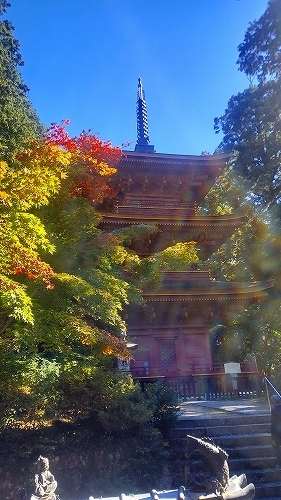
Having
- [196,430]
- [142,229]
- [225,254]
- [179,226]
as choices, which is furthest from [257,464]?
[225,254]

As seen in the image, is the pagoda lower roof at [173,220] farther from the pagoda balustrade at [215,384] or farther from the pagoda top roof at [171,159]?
the pagoda balustrade at [215,384]

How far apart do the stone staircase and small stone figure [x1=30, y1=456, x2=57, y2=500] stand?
3.33m

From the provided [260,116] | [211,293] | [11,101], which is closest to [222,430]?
[211,293]

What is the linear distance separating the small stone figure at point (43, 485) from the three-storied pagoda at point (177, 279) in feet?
28.6

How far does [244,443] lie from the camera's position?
24.5 ft

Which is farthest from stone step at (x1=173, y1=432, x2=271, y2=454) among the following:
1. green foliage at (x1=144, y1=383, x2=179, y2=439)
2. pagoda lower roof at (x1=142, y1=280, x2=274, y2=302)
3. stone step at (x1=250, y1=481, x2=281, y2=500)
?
pagoda lower roof at (x1=142, y1=280, x2=274, y2=302)

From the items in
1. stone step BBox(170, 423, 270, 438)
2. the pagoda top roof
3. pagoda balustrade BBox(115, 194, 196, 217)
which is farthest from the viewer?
pagoda balustrade BBox(115, 194, 196, 217)

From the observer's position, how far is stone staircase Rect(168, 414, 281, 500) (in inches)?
258

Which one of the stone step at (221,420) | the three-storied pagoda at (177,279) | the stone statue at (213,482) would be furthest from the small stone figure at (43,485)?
the three-storied pagoda at (177,279)

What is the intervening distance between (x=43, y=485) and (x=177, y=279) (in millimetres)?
11453

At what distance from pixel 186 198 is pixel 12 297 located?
12.5m

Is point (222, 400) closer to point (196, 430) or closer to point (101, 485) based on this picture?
point (196, 430)

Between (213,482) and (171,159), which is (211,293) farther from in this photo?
(213,482)

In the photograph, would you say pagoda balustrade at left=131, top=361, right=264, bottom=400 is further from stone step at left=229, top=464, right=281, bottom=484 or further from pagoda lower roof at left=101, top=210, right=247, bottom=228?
pagoda lower roof at left=101, top=210, right=247, bottom=228
